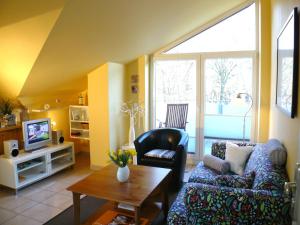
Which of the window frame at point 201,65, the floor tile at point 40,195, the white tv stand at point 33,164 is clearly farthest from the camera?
the window frame at point 201,65

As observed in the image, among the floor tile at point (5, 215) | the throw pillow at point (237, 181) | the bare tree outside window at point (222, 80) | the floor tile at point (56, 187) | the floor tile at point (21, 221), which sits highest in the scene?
the bare tree outside window at point (222, 80)

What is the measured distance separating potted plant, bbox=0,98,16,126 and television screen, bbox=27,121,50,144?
473 mm

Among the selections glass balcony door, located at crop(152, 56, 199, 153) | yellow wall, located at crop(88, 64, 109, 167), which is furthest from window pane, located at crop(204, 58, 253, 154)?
yellow wall, located at crop(88, 64, 109, 167)

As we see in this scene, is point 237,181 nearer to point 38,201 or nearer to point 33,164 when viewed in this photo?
point 38,201

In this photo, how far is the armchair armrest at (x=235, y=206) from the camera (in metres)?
1.68

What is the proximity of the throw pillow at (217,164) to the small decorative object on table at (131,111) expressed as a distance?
1.74 metres

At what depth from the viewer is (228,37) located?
14.8 ft

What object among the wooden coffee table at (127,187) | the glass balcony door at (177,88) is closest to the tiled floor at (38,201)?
the wooden coffee table at (127,187)

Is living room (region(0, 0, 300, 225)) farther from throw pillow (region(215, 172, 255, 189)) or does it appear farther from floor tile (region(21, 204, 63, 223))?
throw pillow (region(215, 172, 255, 189))

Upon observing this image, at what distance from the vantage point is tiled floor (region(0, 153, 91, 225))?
288 centimetres

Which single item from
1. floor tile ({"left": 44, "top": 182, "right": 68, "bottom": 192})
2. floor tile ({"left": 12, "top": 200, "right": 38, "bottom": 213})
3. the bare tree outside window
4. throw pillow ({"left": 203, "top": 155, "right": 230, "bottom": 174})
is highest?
the bare tree outside window

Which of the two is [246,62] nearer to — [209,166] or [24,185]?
[209,166]

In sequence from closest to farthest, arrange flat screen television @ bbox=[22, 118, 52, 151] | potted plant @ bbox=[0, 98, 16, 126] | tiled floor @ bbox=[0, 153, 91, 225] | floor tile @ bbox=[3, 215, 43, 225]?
floor tile @ bbox=[3, 215, 43, 225] < tiled floor @ bbox=[0, 153, 91, 225] < flat screen television @ bbox=[22, 118, 52, 151] < potted plant @ bbox=[0, 98, 16, 126]

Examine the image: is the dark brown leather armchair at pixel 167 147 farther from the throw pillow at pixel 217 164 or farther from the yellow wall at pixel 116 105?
the yellow wall at pixel 116 105
